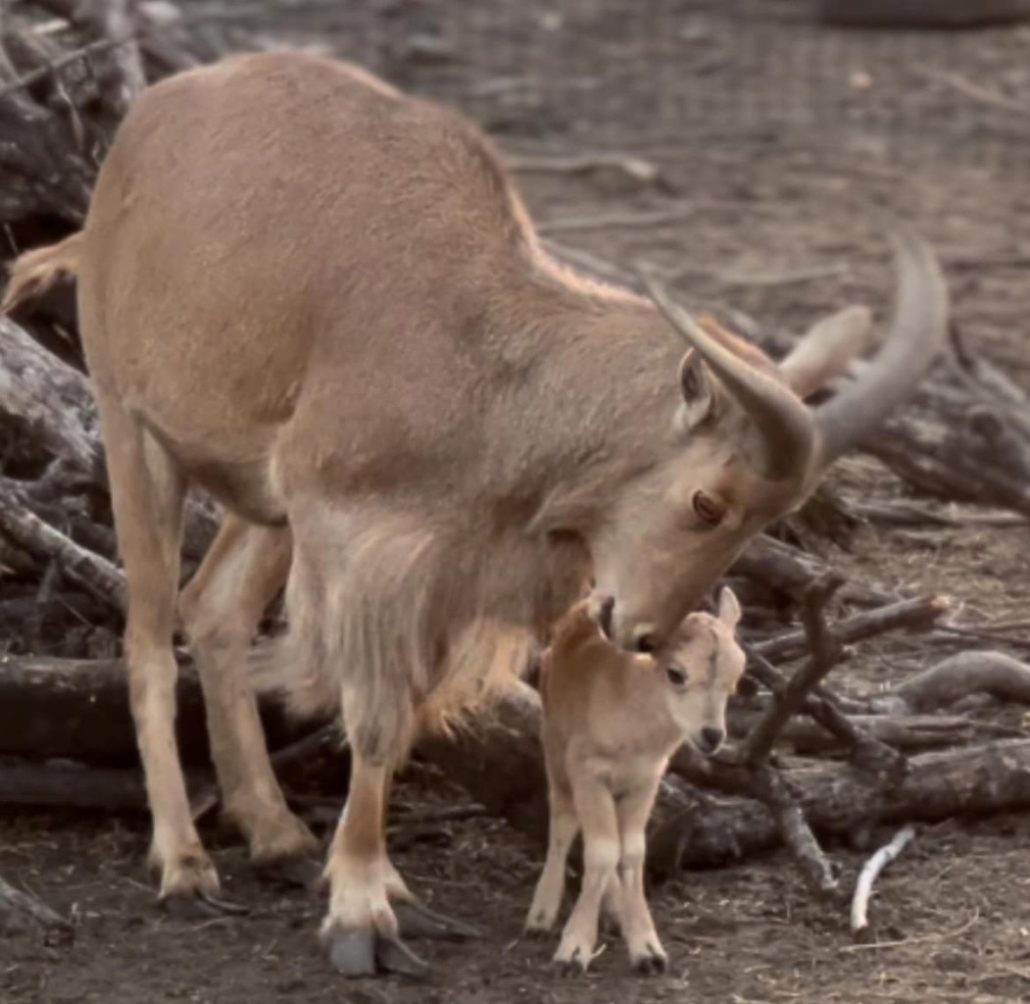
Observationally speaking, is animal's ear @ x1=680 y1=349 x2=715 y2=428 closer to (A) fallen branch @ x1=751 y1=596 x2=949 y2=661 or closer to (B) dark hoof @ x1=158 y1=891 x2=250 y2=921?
(A) fallen branch @ x1=751 y1=596 x2=949 y2=661

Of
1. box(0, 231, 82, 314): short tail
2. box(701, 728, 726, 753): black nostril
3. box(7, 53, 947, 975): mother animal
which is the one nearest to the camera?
box(7, 53, 947, 975): mother animal

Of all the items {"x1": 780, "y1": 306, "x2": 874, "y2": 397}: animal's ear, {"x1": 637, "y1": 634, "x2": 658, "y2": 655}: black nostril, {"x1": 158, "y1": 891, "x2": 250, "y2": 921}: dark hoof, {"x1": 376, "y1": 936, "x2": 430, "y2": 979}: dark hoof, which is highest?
{"x1": 780, "y1": 306, "x2": 874, "y2": 397}: animal's ear

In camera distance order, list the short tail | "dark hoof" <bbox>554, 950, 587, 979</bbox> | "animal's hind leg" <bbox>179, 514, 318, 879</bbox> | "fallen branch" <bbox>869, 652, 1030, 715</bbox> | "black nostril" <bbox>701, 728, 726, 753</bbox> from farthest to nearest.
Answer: "fallen branch" <bbox>869, 652, 1030, 715</bbox>
the short tail
"animal's hind leg" <bbox>179, 514, 318, 879</bbox>
"dark hoof" <bbox>554, 950, 587, 979</bbox>
"black nostril" <bbox>701, 728, 726, 753</bbox>

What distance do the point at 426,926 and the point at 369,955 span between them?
0.20m

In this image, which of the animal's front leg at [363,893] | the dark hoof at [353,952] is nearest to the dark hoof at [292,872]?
the animal's front leg at [363,893]

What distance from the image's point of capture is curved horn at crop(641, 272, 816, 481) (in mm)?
4914

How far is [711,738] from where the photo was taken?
17.7 ft

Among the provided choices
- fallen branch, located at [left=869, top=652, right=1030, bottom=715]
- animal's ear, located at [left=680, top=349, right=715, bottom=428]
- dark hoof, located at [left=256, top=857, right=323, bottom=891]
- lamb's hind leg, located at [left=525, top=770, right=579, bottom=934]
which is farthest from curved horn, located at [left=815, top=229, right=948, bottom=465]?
fallen branch, located at [left=869, top=652, right=1030, bottom=715]

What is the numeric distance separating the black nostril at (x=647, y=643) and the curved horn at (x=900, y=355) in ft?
1.57

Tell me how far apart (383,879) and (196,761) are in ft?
3.05

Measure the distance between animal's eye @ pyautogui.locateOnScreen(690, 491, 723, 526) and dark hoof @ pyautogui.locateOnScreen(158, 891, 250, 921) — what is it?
1393 mm

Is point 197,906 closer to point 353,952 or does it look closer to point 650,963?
point 353,952

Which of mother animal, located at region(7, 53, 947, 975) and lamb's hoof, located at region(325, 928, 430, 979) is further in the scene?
lamb's hoof, located at region(325, 928, 430, 979)


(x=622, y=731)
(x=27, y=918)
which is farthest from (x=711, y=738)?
(x=27, y=918)
